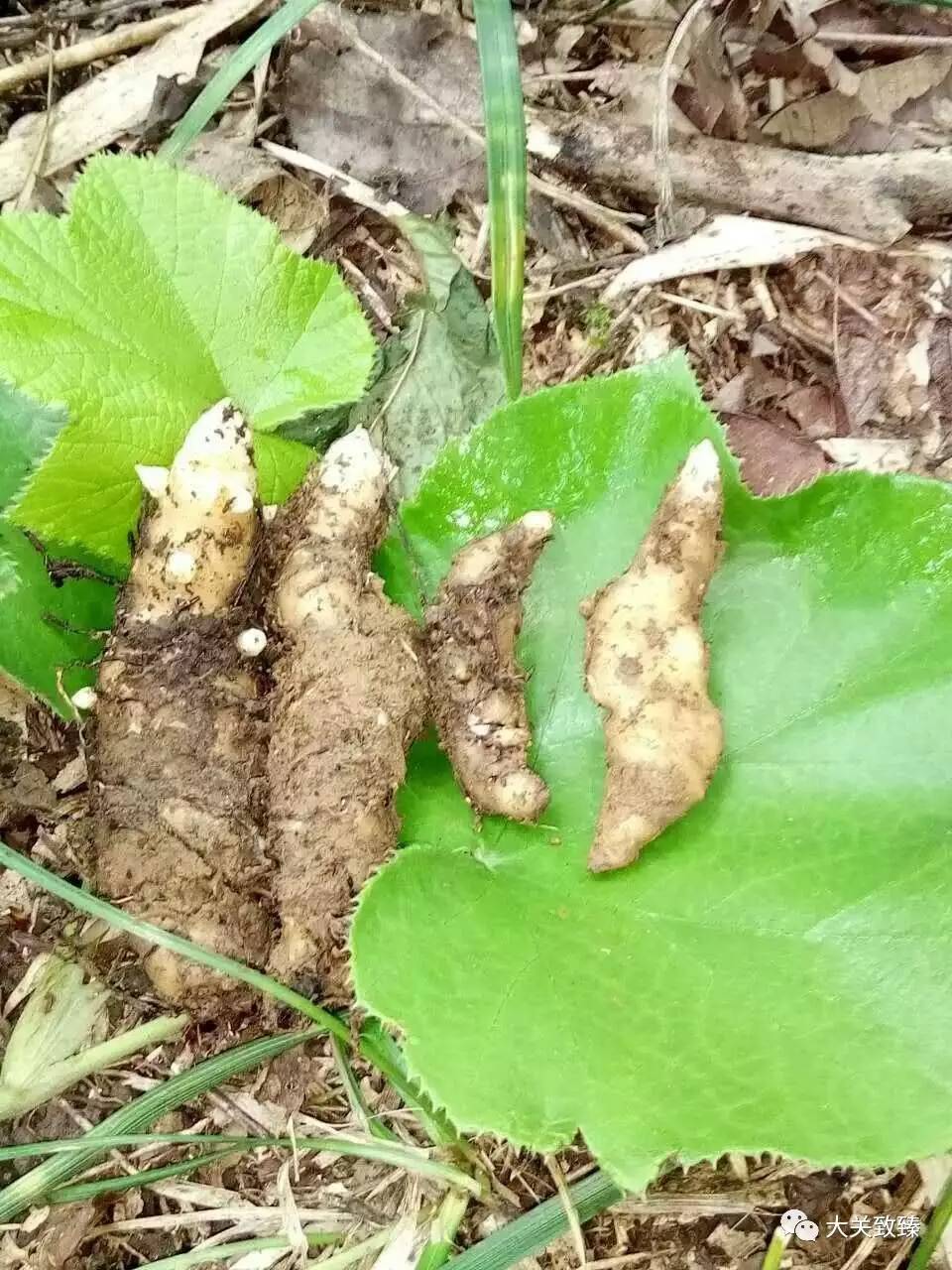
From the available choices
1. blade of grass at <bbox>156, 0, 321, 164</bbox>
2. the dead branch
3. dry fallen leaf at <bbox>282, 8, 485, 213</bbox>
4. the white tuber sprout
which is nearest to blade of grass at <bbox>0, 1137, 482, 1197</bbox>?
the white tuber sprout

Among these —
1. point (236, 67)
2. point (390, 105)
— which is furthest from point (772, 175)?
point (236, 67)

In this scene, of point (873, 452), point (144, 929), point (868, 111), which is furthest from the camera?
point (868, 111)

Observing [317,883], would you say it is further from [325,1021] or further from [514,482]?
[514,482]

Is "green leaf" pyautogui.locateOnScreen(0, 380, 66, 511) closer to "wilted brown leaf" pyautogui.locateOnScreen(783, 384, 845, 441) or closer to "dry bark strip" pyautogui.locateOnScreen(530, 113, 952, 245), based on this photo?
"dry bark strip" pyautogui.locateOnScreen(530, 113, 952, 245)

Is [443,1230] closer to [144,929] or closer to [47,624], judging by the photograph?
[144,929]

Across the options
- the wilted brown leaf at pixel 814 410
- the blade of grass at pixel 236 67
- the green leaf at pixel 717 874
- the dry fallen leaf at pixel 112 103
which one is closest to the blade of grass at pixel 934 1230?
the green leaf at pixel 717 874

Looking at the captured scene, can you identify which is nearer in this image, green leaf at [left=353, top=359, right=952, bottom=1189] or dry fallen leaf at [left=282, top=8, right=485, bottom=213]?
green leaf at [left=353, top=359, right=952, bottom=1189]
